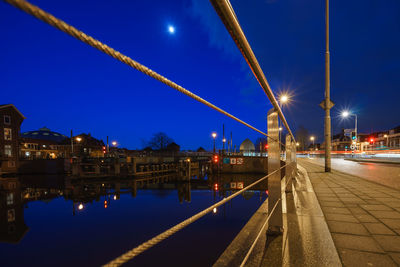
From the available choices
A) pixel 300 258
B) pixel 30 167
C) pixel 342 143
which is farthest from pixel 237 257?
pixel 342 143

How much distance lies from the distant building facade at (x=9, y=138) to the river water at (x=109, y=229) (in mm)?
16415

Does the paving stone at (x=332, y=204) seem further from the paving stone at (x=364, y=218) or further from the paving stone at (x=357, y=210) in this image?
the paving stone at (x=364, y=218)

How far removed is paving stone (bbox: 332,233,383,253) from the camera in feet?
6.59

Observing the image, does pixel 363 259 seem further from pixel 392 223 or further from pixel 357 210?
pixel 357 210

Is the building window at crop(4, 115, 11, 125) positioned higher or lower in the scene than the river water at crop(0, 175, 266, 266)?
higher

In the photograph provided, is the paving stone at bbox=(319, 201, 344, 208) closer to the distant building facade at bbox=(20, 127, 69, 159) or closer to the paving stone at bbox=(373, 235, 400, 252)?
the paving stone at bbox=(373, 235, 400, 252)

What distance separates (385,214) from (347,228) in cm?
113

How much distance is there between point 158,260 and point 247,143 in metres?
42.8

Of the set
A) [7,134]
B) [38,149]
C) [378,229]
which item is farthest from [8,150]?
[378,229]

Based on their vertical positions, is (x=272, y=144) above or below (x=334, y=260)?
above

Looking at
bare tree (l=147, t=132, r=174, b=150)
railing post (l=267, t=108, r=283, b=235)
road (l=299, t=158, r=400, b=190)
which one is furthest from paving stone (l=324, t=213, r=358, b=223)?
bare tree (l=147, t=132, r=174, b=150)

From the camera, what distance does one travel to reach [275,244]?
6.47 ft

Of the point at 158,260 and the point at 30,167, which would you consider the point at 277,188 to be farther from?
the point at 30,167

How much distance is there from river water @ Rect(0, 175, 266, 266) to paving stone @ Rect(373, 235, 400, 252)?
11.7 ft
